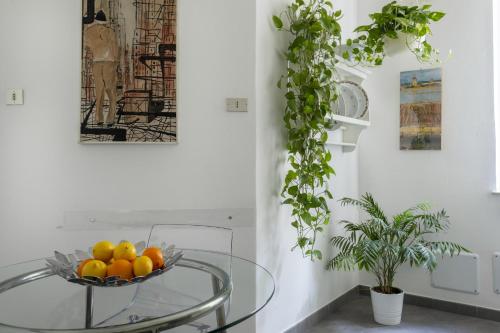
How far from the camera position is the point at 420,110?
3.01m

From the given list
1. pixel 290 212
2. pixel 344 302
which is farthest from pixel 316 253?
pixel 344 302

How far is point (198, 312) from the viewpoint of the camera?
1015 millimetres

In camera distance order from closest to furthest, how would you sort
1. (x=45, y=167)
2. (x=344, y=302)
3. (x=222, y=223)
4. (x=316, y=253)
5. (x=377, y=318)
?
(x=45, y=167) → (x=222, y=223) → (x=316, y=253) → (x=377, y=318) → (x=344, y=302)

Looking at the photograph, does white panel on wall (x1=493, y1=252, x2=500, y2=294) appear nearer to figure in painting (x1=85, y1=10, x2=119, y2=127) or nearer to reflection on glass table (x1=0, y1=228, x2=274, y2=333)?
reflection on glass table (x1=0, y1=228, x2=274, y2=333)

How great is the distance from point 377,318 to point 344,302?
408 millimetres

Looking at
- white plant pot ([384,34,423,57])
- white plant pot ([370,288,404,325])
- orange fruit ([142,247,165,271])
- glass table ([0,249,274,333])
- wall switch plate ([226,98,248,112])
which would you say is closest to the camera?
glass table ([0,249,274,333])

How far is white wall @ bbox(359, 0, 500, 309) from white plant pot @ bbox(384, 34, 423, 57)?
0.71 meters

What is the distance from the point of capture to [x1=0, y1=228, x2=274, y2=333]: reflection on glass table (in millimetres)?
988

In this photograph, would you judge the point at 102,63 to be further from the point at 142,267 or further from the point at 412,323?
the point at 412,323

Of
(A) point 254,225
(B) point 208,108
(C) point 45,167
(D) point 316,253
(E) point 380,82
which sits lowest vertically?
(D) point 316,253

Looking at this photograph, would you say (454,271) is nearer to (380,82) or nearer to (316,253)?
(316,253)

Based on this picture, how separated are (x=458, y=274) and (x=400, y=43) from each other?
5.48ft

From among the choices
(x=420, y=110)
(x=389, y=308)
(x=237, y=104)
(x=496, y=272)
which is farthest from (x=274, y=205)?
(x=496, y=272)

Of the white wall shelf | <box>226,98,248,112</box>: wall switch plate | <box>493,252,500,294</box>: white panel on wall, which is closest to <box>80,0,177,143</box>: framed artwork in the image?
<box>226,98,248,112</box>: wall switch plate
